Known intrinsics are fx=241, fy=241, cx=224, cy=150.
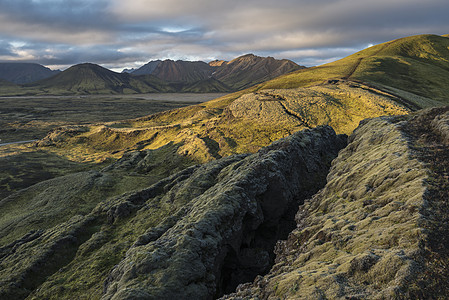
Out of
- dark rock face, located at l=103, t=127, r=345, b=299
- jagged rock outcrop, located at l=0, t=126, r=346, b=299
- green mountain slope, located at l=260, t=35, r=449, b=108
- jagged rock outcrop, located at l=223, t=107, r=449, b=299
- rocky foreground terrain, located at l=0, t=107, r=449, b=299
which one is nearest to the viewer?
jagged rock outcrop, located at l=223, t=107, r=449, b=299

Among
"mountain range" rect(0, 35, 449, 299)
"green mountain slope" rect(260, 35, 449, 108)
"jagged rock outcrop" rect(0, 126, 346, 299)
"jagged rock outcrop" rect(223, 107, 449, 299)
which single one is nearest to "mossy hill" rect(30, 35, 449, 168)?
"green mountain slope" rect(260, 35, 449, 108)

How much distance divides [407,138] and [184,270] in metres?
29.1

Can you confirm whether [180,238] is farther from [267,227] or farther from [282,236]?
[282,236]

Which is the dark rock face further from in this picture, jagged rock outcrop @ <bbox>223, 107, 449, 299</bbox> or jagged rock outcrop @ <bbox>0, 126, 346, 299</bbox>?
jagged rock outcrop @ <bbox>223, 107, 449, 299</bbox>

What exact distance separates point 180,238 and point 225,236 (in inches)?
202

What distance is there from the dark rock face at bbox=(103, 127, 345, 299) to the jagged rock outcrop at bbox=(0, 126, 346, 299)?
9cm

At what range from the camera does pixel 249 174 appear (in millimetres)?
Result: 32906

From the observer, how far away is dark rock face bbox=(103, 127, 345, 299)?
2017cm

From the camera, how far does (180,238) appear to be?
2309 centimetres

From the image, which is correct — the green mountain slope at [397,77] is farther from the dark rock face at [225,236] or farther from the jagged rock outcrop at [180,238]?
the dark rock face at [225,236]

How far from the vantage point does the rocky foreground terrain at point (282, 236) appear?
14617mm

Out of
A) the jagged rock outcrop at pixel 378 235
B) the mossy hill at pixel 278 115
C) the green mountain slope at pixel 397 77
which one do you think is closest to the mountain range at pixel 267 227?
the jagged rock outcrop at pixel 378 235

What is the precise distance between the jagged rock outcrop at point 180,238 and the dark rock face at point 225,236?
0.09 meters

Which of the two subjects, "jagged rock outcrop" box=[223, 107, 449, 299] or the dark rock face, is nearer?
"jagged rock outcrop" box=[223, 107, 449, 299]
